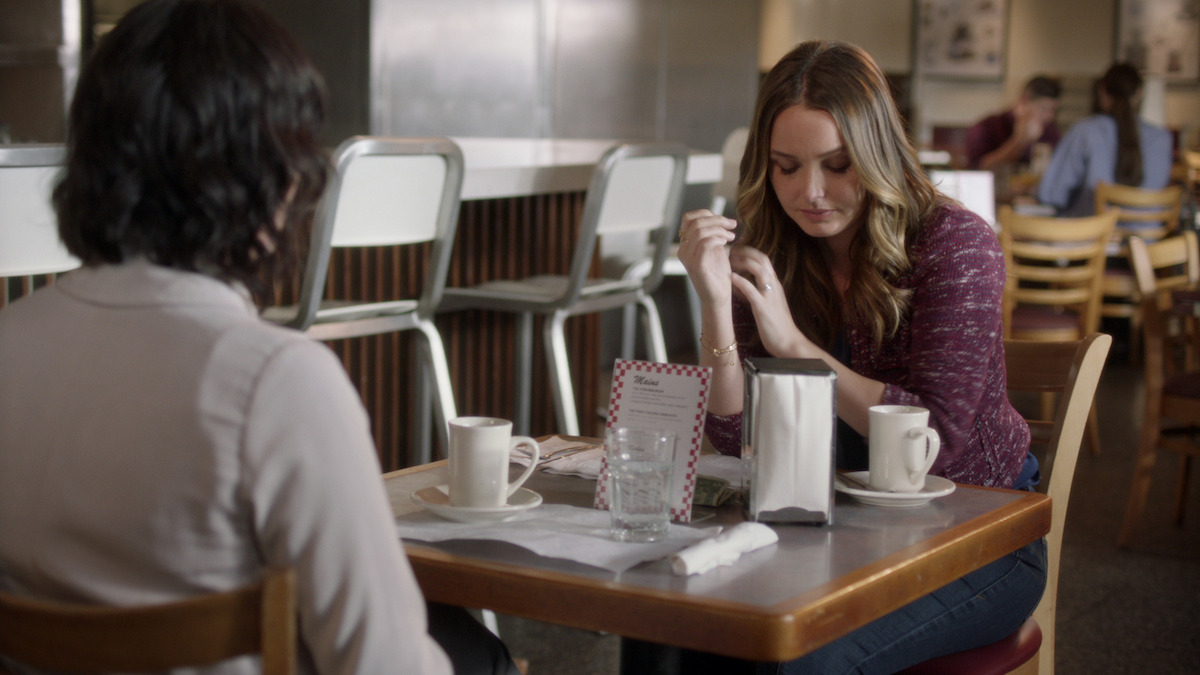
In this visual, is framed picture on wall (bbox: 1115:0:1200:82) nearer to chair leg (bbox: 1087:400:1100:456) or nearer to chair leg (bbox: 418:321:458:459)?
chair leg (bbox: 1087:400:1100:456)

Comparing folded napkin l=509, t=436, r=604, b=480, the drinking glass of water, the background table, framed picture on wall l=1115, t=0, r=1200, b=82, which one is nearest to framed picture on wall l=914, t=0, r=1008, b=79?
framed picture on wall l=1115, t=0, r=1200, b=82

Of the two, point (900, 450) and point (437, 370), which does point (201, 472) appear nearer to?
point (900, 450)

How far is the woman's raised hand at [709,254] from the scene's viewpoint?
1625 mm

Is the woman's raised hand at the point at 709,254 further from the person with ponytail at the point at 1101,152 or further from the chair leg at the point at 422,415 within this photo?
the person with ponytail at the point at 1101,152

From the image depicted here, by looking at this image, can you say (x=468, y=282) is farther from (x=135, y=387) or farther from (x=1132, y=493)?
(x=135, y=387)

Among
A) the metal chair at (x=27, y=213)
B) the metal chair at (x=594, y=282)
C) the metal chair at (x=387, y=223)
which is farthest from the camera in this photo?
the metal chair at (x=594, y=282)

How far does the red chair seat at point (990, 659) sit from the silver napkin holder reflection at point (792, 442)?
310 millimetres

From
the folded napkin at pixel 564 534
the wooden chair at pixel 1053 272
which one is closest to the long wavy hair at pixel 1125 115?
the wooden chair at pixel 1053 272

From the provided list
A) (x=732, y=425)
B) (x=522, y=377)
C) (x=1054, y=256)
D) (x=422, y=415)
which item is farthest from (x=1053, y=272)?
(x=732, y=425)

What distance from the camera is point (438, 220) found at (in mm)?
2590

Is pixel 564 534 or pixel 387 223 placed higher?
pixel 387 223

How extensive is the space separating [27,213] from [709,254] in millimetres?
1167

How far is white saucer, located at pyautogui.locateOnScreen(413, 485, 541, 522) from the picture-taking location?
1254 millimetres

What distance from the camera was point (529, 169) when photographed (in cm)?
300
